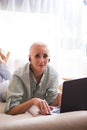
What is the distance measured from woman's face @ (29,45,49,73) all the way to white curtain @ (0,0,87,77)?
3.60 feet

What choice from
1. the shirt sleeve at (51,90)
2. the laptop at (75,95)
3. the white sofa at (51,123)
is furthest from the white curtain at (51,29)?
→ the white sofa at (51,123)

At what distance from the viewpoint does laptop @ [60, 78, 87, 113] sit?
1035 millimetres

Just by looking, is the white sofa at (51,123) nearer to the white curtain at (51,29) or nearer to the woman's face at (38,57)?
the woman's face at (38,57)

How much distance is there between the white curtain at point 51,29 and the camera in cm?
242

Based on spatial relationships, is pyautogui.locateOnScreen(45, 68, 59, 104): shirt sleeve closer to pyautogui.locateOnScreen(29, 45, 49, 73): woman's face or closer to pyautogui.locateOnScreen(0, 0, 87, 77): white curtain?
pyautogui.locateOnScreen(29, 45, 49, 73): woman's face

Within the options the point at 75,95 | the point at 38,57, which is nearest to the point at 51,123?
the point at 75,95

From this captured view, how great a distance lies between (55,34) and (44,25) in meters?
0.16

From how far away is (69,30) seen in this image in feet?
8.68

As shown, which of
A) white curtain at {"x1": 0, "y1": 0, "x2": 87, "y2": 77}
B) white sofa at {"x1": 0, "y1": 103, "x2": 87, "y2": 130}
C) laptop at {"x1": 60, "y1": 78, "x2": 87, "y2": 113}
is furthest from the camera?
white curtain at {"x1": 0, "y1": 0, "x2": 87, "y2": 77}

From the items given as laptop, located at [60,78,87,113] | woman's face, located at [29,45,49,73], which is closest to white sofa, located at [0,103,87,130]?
laptop, located at [60,78,87,113]

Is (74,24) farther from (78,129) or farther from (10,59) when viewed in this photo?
(78,129)

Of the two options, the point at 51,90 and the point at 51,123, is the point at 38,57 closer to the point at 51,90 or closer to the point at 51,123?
the point at 51,90

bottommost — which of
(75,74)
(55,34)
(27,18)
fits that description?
(75,74)

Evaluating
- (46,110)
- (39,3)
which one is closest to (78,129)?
(46,110)
